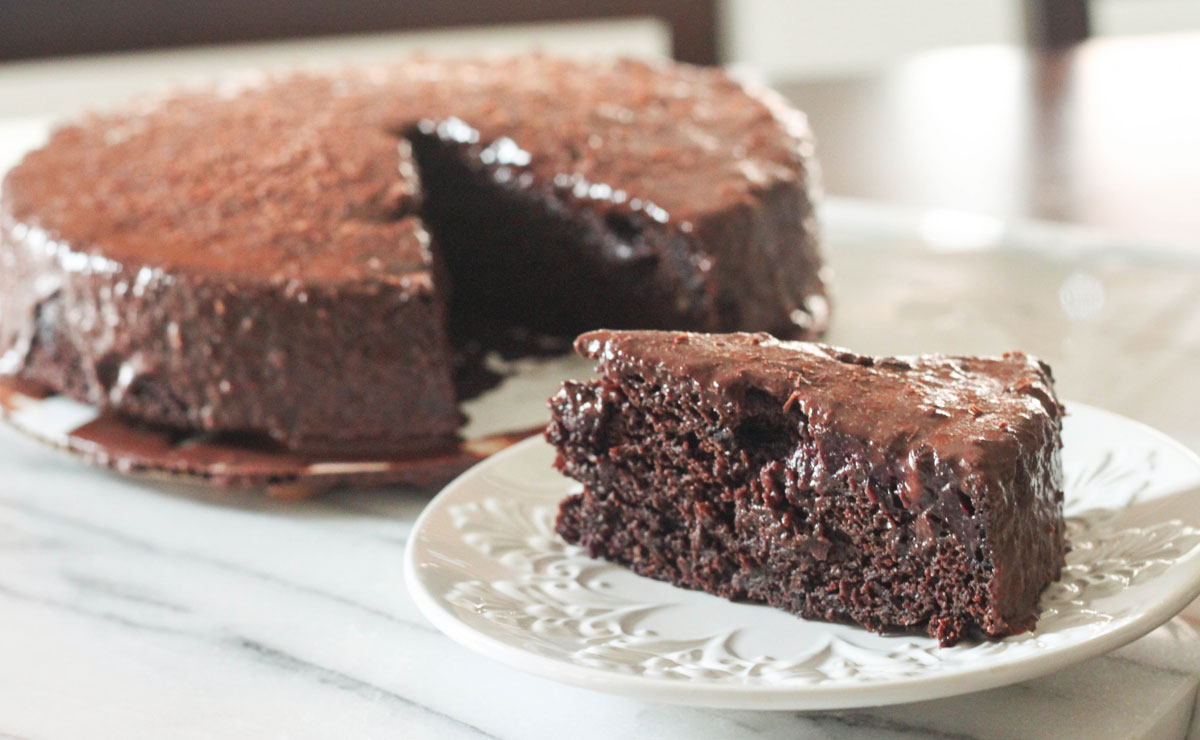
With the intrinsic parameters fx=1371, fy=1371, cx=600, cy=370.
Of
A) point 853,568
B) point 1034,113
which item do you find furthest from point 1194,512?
point 1034,113

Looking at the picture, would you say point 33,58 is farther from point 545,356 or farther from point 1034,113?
point 1034,113

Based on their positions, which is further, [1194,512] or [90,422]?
[90,422]

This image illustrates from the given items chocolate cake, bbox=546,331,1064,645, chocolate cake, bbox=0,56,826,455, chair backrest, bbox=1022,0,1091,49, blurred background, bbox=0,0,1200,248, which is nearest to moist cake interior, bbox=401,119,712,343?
chocolate cake, bbox=0,56,826,455

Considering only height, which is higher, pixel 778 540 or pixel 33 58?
pixel 33 58

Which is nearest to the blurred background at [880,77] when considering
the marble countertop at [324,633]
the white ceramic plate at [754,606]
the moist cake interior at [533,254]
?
the moist cake interior at [533,254]

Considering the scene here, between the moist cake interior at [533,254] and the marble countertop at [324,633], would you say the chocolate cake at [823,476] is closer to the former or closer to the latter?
the marble countertop at [324,633]

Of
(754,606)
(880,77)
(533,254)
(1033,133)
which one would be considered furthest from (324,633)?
(880,77)
